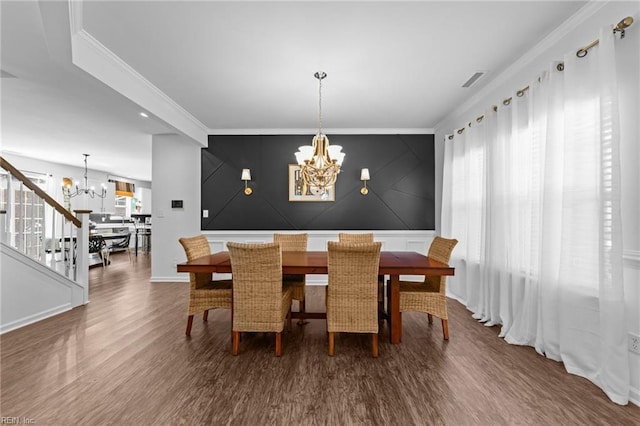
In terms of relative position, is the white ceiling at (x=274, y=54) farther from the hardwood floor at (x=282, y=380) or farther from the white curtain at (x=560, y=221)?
the hardwood floor at (x=282, y=380)

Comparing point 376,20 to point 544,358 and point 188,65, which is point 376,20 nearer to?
point 188,65

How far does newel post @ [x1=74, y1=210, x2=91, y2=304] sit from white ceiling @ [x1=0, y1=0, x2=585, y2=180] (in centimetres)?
152

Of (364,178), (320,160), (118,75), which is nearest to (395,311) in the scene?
(320,160)

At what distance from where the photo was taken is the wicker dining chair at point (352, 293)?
7.59 ft

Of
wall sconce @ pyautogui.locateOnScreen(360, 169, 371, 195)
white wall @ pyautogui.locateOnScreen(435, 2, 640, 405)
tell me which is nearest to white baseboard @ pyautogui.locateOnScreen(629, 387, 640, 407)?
white wall @ pyautogui.locateOnScreen(435, 2, 640, 405)

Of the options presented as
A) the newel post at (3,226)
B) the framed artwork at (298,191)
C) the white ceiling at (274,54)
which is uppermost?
the white ceiling at (274,54)

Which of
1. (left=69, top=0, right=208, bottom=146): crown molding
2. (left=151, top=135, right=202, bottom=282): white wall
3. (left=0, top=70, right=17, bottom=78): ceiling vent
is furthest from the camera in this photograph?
(left=151, top=135, right=202, bottom=282): white wall

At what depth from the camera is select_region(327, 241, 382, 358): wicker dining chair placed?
2.31 metres

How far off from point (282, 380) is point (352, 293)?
2.74ft

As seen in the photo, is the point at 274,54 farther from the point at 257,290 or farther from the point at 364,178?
the point at 364,178

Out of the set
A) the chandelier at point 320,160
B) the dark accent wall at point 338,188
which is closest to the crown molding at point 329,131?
the dark accent wall at point 338,188

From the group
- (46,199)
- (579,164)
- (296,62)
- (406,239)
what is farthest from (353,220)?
(46,199)

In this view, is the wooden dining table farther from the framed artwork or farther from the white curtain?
the framed artwork

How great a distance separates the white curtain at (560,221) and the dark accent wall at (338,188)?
1.57 meters
